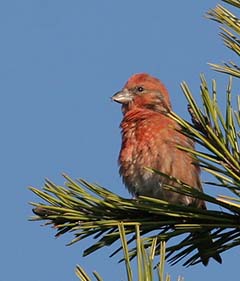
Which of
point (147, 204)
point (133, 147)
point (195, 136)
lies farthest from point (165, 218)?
point (133, 147)

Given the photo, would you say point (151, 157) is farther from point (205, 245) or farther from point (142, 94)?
point (205, 245)

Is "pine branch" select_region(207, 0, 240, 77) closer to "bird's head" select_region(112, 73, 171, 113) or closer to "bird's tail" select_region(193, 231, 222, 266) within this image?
"bird's tail" select_region(193, 231, 222, 266)

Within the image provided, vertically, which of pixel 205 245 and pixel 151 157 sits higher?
pixel 151 157

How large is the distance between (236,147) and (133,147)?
328 cm

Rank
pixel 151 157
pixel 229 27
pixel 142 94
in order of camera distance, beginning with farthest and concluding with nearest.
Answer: pixel 142 94 → pixel 151 157 → pixel 229 27

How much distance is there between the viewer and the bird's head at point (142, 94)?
20.3 ft

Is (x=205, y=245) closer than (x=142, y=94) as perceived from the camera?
Yes

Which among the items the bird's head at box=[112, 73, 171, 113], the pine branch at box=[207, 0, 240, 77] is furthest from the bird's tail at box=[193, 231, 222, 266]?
the bird's head at box=[112, 73, 171, 113]

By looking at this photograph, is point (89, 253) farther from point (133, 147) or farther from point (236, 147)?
point (133, 147)

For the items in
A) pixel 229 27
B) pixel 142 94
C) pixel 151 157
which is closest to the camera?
pixel 229 27

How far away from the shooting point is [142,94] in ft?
20.7

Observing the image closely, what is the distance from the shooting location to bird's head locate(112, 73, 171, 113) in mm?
6184

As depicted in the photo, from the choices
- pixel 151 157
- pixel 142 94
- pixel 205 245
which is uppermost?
pixel 142 94

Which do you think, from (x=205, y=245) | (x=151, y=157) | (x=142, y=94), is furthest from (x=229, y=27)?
(x=142, y=94)
